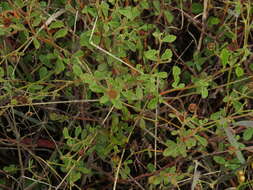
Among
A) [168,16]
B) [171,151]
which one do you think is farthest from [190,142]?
[168,16]

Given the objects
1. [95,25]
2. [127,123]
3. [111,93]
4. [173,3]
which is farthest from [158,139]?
[173,3]

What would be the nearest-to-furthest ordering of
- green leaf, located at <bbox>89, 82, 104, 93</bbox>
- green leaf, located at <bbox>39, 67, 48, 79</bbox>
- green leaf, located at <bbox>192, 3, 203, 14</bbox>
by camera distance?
green leaf, located at <bbox>89, 82, 104, 93</bbox> < green leaf, located at <bbox>39, 67, 48, 79</bbox> < green leaf, located at <bbox>192, 3, 203, 14</bbox>

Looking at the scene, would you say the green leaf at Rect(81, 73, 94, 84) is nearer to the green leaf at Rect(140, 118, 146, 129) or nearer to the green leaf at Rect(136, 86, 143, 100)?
the green leaf at Rect(136, 86, 143, 100)

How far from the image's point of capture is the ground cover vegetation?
1267 millimetres

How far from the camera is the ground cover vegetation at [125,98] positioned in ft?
4.16

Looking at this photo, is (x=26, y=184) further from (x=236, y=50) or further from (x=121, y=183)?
(x=236, y=50)

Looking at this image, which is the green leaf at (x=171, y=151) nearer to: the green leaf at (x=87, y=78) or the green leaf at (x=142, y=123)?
the green leaf at (x=142, y=123)

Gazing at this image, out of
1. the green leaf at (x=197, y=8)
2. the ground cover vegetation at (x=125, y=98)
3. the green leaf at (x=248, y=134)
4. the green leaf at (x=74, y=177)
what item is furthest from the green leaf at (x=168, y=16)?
the green leaf at (x=74, y=177)

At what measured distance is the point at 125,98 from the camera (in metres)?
1.29

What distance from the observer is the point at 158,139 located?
1332 millimetres

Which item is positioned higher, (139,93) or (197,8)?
(197,8)

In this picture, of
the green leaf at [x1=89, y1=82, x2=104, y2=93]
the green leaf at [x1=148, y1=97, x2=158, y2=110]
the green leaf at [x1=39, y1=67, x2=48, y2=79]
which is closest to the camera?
the green leaf at [x1=89, y1=82, x2=104, y2=93]

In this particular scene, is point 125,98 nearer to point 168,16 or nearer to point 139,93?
point 139,93

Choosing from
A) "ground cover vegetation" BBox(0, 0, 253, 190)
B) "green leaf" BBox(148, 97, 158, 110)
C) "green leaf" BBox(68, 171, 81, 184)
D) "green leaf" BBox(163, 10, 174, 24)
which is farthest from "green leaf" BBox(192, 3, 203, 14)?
"green leaf" BBox(68, 171, 81, 184)
